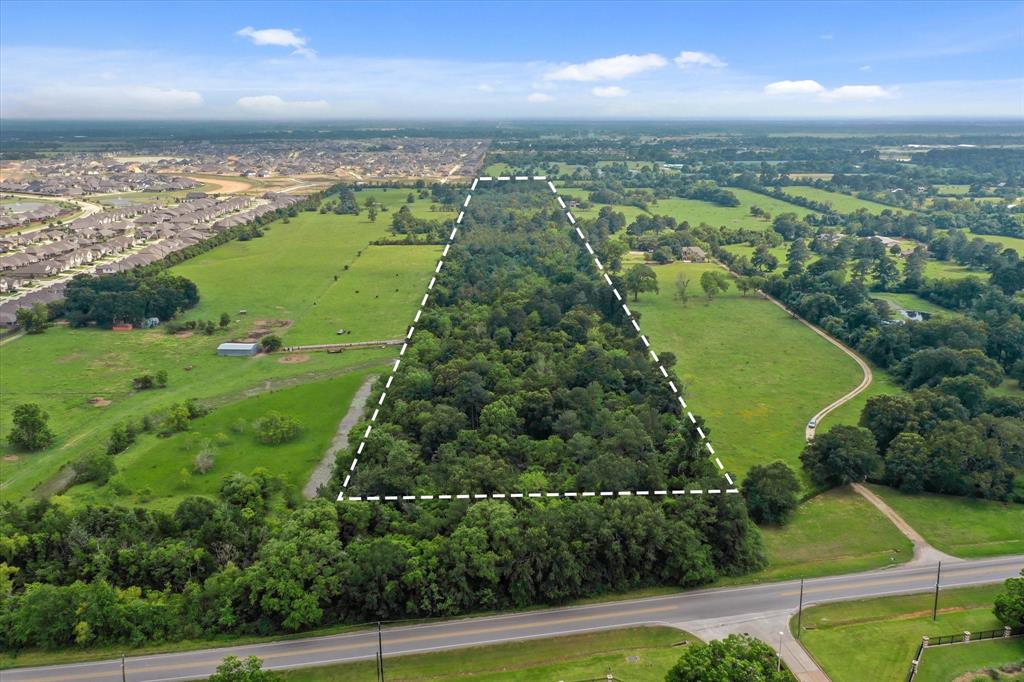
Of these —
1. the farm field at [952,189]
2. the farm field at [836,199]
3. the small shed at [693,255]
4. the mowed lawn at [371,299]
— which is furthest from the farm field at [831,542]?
the farm field at [952,189]

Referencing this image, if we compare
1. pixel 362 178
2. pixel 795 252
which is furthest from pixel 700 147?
pixel 795 252

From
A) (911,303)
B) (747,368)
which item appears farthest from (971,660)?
(911,303)

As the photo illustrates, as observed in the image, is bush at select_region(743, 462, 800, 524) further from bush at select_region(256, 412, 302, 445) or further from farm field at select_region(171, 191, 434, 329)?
farm field at select_region(171, 191, 434, 329)

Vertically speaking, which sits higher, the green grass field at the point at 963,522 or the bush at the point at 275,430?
the bush at the point at 275,430

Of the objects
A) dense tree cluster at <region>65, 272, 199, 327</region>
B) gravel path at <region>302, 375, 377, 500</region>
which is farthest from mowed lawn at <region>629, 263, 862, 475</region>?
dense tree cluster at <region>65, 272, 199, 327</region>

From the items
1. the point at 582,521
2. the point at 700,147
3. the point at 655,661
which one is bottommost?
the point at 655,661

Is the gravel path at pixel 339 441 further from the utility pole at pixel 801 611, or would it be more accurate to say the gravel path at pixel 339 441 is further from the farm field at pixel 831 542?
the utility pole at pixel 801 611

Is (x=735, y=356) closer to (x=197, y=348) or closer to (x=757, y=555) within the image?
(x=757, y=555)

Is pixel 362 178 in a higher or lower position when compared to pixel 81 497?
higher
